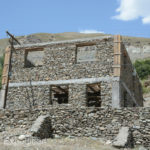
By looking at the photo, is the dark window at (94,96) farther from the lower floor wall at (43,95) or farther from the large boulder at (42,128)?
the large boulder at (42,128)

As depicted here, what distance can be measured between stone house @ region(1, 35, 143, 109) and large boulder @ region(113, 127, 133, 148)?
3762 millimetres

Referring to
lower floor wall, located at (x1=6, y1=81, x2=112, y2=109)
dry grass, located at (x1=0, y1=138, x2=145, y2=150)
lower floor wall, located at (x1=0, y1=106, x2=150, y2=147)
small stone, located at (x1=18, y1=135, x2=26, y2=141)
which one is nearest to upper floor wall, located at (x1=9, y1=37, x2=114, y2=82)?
lower floor wall, located at (x1=6, y1=81, x2=112, y2=109)

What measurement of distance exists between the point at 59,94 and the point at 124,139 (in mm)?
9794

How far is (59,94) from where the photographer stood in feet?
65.4

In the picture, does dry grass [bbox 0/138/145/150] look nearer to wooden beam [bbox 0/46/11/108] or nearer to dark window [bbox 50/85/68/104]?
dark window [bbox 50/85/68/104]

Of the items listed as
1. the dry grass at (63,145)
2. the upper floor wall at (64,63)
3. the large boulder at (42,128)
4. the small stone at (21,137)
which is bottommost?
the dry grass at (63,145)

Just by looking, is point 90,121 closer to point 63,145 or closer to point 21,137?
point 63,145

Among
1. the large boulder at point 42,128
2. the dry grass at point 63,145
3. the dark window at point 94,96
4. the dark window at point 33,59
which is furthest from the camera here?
the dark window at point 33,59

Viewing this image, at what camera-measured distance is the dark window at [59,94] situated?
1793 centimetres

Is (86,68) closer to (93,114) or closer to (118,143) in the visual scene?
(93,114)

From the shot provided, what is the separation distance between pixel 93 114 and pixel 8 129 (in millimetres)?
4450

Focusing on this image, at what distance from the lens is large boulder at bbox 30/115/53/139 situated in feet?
38.9

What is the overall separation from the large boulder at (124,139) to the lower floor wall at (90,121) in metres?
0.53

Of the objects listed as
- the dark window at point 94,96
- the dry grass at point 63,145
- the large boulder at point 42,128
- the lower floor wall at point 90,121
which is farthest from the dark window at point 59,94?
the dry grass at point 63,145
